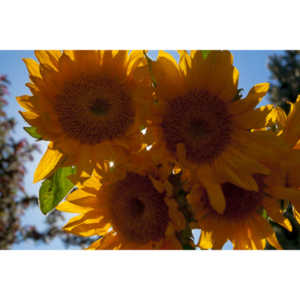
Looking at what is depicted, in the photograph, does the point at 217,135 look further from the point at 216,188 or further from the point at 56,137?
the point at 56,137

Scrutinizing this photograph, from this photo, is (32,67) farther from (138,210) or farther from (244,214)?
(244,214)

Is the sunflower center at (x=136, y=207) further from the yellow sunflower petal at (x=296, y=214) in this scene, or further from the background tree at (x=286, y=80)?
the background tree at (x=286, y=80)

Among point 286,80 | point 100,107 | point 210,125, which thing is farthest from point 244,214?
point 286,80

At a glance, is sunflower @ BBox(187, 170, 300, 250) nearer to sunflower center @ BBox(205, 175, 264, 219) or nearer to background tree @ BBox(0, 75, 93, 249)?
sunflower center @ BBox(205, 175, 264, 219)

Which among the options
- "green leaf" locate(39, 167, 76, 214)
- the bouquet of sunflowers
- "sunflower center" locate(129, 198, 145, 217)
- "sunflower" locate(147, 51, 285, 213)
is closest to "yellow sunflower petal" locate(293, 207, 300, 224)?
the bouquet of sunflowers
